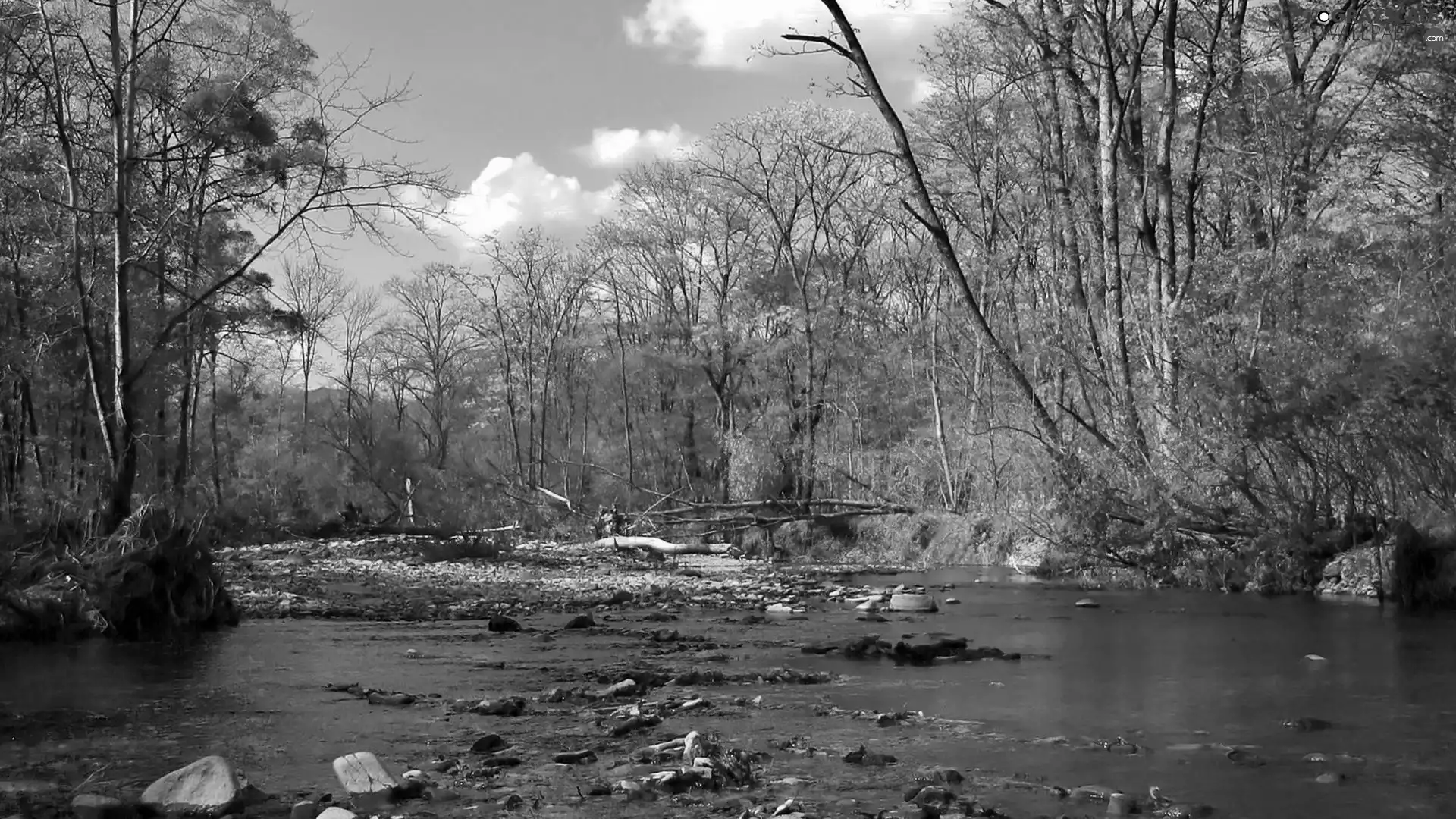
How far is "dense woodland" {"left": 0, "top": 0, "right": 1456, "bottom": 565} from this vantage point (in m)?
11.2

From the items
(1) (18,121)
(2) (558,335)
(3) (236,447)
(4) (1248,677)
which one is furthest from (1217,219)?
(3) (236,447)

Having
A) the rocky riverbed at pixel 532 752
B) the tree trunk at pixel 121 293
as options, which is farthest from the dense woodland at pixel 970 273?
the rocky riverbed at pixel 532 752

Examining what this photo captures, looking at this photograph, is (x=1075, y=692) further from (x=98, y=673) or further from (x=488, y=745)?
(x=98, y=673)

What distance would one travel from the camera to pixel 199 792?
12.1 feet

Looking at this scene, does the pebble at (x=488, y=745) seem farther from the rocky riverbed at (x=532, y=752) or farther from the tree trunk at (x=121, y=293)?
the tree trunk at (x=121, y=293)

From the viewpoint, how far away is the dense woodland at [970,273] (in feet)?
36.9

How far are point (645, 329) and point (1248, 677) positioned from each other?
109ft

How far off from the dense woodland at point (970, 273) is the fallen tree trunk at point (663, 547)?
199 inches

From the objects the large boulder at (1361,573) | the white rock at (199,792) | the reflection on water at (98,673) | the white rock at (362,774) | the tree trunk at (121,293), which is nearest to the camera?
the white rock at (199,792)

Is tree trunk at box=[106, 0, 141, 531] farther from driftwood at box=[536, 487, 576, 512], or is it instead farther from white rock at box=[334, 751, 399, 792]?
driftwood at box=[536, 487, 576, 512]

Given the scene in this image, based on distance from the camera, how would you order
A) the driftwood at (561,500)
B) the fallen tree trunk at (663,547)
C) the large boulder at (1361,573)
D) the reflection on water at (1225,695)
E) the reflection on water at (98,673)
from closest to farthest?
the reflection on water at (1225,695)
the reflection on water at (98,673)
the large boulder at (1361,573)
the fallen tree trunk at (663,547)
the driftwood at (561,500)

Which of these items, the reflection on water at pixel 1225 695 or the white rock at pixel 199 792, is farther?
the reflection on water at pixel 1225 695

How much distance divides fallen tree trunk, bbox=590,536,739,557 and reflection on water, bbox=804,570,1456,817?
399 inches

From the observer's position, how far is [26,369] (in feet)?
55.5
